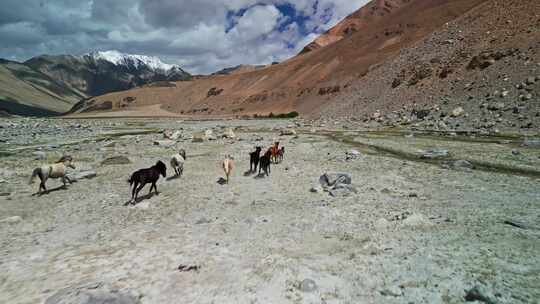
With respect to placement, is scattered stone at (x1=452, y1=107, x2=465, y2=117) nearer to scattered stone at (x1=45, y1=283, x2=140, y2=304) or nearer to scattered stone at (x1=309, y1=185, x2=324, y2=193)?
scattered stone at (x1=309, y1=185, x2=324, y2=193)

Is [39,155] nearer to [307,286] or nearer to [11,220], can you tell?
[11,220]

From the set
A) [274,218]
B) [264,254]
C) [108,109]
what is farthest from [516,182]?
[108,109]

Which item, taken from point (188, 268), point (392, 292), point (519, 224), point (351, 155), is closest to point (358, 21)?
point (351, 155)

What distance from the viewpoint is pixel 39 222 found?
389 inches

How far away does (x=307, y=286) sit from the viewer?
5738 mm

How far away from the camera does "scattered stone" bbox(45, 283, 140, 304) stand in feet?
16.5

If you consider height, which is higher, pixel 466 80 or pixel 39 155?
pixel 466 80

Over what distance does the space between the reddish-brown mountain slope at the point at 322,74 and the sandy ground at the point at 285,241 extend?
210ft

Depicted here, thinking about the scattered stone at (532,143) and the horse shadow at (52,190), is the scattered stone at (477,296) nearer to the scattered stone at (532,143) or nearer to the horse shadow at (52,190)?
the horse shadow at (52,190)

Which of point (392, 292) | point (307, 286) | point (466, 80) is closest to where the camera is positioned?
point (392, 292)

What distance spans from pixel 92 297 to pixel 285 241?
432cm

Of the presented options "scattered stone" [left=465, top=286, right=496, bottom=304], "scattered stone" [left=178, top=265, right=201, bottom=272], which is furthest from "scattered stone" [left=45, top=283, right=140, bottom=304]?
"scattered stone" [left=465, top=286, right=496, bottom=304]

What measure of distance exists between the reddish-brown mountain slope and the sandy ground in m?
64.0

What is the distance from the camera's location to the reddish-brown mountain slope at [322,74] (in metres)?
90.0
